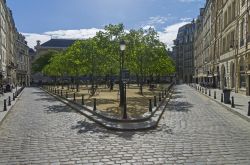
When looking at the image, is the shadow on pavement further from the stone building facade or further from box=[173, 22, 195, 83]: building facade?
box=[173, 22, 195, 83]: building facade

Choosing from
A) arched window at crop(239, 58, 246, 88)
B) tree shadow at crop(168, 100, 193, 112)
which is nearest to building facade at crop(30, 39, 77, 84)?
arched window at crop(239, 58, 246, 88)

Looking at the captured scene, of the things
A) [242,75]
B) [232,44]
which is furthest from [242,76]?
[232,44]

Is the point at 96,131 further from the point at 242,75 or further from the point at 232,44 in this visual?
the point at 232,44

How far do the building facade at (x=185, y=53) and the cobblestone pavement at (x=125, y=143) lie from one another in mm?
109932

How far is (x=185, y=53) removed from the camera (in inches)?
4953

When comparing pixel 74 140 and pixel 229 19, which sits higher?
pixel 229 19

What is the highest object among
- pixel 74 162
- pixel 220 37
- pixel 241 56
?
pixel 220 37

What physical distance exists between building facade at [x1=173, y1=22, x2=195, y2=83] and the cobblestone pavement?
110 m

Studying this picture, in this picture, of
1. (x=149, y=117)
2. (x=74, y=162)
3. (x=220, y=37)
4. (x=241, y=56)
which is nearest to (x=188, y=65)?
(x=220, y=37)

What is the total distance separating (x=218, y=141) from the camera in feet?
32.8

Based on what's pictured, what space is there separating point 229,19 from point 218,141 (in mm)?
33873

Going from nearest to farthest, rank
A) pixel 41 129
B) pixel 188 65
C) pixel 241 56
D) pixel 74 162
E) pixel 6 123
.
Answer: pixel 74 162
pixel 41 129
pixel 6 123
pixel 241 56
pixel 188 65

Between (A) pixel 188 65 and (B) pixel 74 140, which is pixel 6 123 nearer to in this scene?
(B) pixel 74 140

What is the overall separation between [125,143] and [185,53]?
4692 inches
